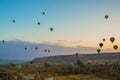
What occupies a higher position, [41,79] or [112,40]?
[112,40]

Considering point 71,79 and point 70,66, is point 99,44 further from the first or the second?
point 71,79

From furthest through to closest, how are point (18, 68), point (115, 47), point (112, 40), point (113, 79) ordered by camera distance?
point (18, 68) < point (115, 47) < point (112, 40) < point (113, 79)

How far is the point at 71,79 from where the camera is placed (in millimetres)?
69438

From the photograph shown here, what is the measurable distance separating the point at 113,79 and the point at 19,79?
3001 centimetres

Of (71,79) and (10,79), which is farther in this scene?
(71,79)

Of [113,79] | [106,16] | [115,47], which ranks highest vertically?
[106,16]

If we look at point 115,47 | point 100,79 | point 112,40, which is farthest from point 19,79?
point 115,47

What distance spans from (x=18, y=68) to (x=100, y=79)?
39636 millimetres

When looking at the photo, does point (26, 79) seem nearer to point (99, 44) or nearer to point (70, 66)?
point (70, 66)

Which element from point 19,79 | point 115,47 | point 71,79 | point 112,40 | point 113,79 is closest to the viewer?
point 19,79

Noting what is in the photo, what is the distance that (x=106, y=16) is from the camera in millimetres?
91750

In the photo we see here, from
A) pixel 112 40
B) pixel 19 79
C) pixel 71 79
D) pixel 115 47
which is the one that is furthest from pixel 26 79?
pixel 115 47

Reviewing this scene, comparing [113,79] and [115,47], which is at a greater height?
[115,47]

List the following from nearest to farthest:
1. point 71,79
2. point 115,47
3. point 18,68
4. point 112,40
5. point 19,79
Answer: point 19,79 < point 71,79 < point 112,40 < point 115,47 < point 18,68
